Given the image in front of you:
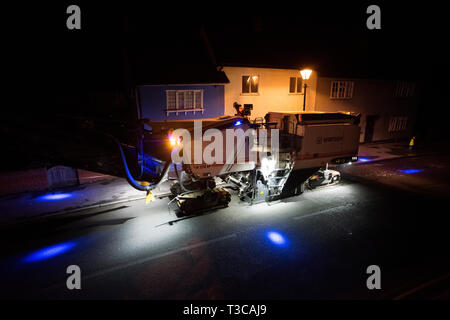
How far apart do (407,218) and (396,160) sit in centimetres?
1014

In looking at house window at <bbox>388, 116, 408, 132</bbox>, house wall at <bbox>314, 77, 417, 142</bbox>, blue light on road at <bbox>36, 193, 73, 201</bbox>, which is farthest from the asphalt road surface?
house window at <bbox>388, 116, 408, 132</bbox>

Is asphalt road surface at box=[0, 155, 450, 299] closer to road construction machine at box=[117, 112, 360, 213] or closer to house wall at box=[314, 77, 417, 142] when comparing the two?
road construction machine at box=[117, 112, 360, 213]

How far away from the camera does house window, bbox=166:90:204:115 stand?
1573cm

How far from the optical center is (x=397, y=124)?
2409 centimetres

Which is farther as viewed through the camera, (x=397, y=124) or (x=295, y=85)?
(x=397, y=124)

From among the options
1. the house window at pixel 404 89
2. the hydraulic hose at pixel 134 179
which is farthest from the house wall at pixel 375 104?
the hydraulic hose at pixel 134 179

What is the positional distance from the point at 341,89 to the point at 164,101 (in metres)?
15.6

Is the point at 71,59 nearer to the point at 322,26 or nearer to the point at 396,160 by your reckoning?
the point at 322,26

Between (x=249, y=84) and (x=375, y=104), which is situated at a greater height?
(x=249, y=84)

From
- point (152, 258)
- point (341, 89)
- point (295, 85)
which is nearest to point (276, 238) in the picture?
point (152, 258)

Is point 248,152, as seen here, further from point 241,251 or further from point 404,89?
point 404,89

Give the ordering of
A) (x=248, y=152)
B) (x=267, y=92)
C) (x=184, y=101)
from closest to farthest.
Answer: (x=248, y=152)
(x=184, y=101)
(x=267, y=92)

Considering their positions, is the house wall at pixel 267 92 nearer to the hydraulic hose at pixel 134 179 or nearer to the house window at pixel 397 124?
the house window at pixel 397 124

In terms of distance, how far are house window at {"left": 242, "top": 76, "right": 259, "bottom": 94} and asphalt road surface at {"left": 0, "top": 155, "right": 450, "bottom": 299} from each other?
1023 centimetres
